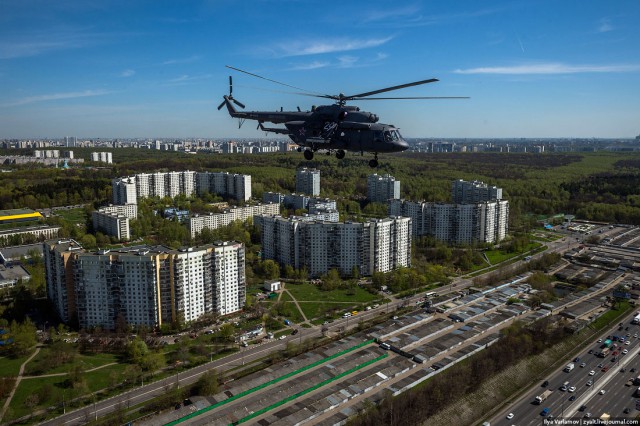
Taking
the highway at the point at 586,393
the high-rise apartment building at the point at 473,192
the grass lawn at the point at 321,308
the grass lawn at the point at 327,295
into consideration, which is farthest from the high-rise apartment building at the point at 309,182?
the highway at the point at 586,393

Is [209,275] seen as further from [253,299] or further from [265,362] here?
[265,362]

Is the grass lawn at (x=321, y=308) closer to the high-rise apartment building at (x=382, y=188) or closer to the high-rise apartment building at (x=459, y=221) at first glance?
the high-rise apartment building at (x=459, y=221)

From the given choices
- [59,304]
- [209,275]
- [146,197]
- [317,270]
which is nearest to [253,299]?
[209,275]

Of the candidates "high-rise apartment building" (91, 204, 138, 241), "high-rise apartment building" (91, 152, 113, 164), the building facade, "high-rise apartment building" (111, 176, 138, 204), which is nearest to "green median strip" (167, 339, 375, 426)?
the building facade

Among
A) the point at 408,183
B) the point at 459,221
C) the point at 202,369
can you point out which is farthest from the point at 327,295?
the point at 408,183

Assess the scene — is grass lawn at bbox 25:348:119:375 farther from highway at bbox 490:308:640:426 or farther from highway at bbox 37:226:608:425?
Result: highway at bbox 490:308:640:426
